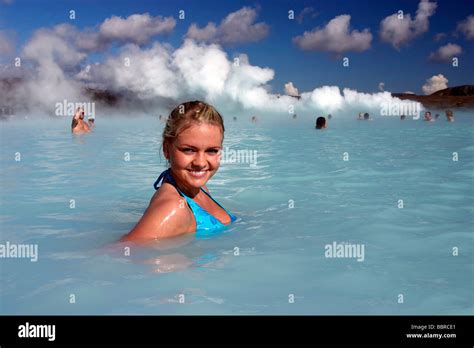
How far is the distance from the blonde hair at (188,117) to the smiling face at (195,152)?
28 mm

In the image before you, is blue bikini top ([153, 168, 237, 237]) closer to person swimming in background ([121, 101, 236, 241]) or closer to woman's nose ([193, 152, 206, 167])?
person swimming in background ([121, 101, 236, 241])

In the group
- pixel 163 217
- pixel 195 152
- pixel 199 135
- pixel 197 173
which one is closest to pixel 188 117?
pixel 199 135

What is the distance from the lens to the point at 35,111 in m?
36.6

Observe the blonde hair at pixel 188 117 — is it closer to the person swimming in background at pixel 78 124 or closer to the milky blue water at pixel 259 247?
the milky blue water at pixel 259 247

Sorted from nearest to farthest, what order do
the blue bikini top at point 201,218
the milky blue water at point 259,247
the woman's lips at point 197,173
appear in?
1. the milky blue water at point 259,247
2. the woman's lips at point 197,173
3. the blue bikini top at point 201,218

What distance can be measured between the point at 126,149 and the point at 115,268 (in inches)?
376

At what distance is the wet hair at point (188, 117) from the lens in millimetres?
3832

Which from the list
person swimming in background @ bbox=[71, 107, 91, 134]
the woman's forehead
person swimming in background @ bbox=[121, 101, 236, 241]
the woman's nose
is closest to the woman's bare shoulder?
person swimming in background @ bbox=[121, 101, 236, 241]

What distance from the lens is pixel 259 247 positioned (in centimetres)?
409

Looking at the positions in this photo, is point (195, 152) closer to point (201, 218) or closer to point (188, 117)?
point (188, 117)

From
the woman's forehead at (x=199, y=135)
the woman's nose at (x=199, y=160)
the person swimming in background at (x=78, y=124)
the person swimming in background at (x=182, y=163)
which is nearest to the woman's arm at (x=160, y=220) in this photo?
the person swimming in background at (x=182, y=163)

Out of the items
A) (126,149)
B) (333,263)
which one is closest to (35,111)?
(126,149)

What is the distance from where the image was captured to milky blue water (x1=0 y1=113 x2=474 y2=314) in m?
2.97
